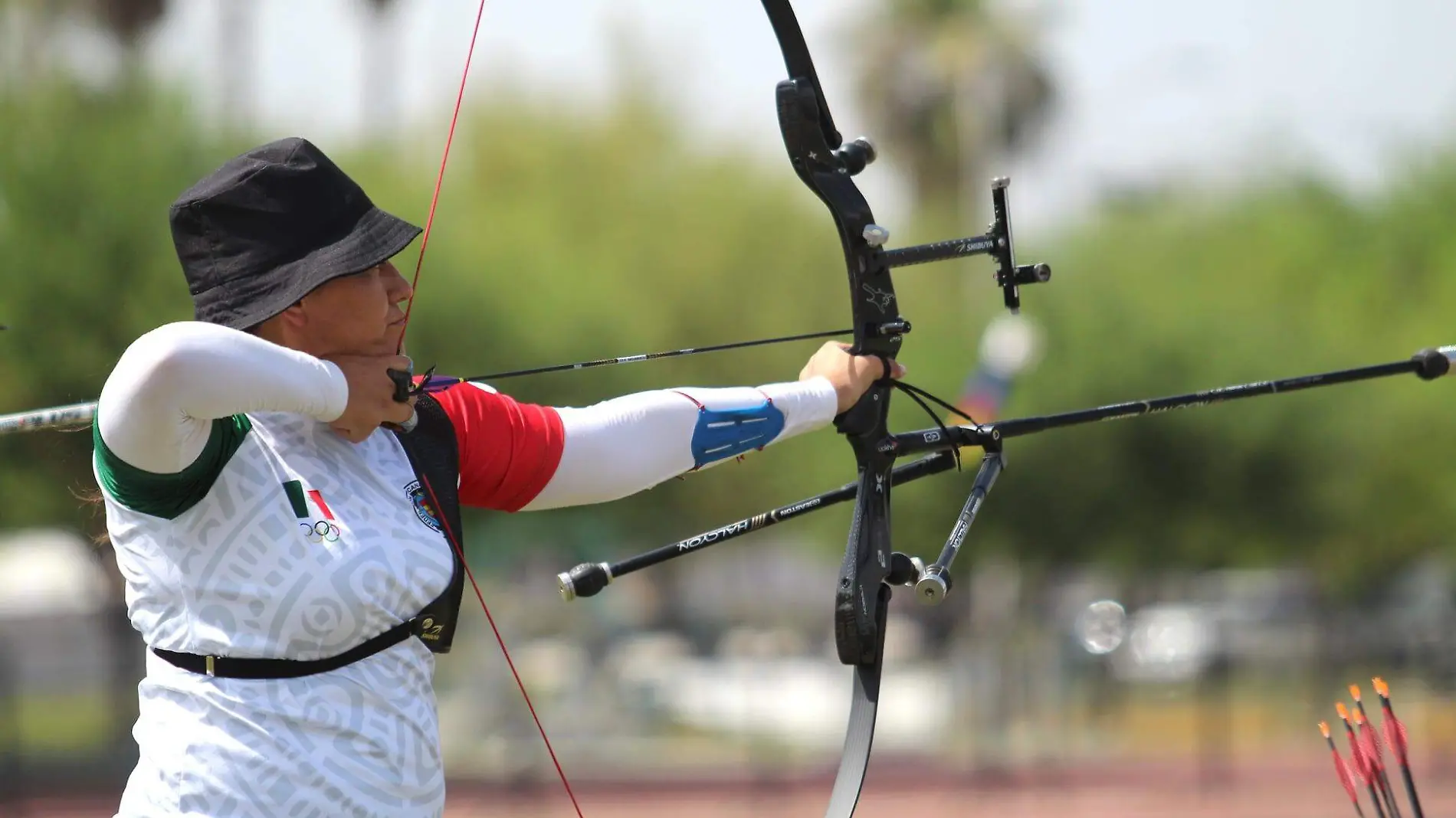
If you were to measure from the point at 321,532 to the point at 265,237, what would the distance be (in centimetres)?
38

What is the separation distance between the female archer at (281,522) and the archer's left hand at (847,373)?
78cm

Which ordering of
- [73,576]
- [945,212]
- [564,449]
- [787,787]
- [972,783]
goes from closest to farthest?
[564,449] → [787,787] → [972,783] → [73,576] → [945,212]

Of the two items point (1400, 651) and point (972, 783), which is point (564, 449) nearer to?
point (972, 783)

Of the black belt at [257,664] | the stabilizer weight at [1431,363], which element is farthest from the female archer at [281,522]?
the stabilizer weight at [1431,363]

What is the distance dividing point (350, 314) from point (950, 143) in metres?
30.1

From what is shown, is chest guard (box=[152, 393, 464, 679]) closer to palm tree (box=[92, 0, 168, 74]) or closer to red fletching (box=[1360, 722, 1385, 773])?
red fletching (box=[1360, 722, 1385, 773])

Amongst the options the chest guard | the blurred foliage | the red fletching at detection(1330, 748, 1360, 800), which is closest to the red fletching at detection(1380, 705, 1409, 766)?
the red fletching at detection(1330, 748, 1360, 800)

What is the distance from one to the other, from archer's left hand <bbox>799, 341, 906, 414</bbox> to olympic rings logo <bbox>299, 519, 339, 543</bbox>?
0.94 m

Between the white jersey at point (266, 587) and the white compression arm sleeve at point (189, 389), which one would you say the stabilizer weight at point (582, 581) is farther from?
the white compression arm sleeve at point (189, 389)

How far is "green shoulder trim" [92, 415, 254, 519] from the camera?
6.73 feet

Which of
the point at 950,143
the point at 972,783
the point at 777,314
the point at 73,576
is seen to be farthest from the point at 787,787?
the point at 950,143

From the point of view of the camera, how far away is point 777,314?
22531mm

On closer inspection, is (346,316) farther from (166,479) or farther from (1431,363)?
(1431,363)

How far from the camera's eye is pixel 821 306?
22594mm
